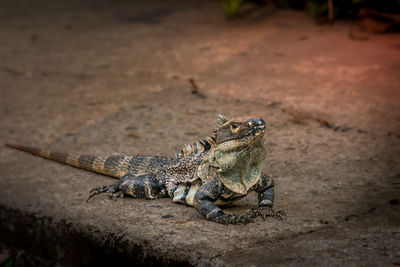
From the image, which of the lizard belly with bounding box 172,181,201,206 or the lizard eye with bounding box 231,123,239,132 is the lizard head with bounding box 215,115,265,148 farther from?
the lizard belly with bounding box 172,181,201,206

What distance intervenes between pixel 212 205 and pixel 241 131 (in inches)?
19.0

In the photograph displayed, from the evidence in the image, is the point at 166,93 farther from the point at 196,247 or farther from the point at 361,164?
the point at 196,247

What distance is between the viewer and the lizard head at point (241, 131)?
3467 mm

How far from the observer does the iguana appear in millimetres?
3539

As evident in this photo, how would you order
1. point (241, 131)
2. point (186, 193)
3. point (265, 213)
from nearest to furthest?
point (241, 131) < point (265, 213) < point (186, 193)

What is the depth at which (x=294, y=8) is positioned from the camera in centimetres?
961

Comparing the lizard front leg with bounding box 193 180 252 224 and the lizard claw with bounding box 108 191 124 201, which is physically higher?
the lizard front leg with bounding box 193 180 252 224

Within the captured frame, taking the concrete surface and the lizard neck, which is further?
the lizard neck

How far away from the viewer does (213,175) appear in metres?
3.69

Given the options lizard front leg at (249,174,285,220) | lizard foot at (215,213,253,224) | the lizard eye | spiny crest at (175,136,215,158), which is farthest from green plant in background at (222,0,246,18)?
lizard foot at (215,213,253,224)

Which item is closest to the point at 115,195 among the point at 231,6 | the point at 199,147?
the point at 199,147

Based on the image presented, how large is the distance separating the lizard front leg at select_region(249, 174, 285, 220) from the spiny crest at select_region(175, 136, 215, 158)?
1.26 ft

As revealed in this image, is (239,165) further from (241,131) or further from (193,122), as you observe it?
(193,122)

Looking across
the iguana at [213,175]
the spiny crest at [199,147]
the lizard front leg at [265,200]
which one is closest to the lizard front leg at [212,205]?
the iguana at [213,175]
